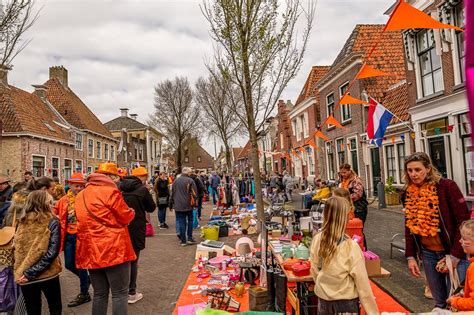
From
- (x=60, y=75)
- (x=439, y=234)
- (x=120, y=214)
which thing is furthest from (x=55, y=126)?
(x=439, y=234)

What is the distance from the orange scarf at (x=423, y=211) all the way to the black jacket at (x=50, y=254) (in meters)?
3.52

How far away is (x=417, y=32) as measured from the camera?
10977 millimetres

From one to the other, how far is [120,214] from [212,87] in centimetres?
1668

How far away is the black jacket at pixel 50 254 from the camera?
132 inches

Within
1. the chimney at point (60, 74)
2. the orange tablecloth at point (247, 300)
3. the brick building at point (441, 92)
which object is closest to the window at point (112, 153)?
the chimney at point (60, 74)

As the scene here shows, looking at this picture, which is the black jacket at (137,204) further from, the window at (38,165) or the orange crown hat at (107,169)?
the window at (38,165)

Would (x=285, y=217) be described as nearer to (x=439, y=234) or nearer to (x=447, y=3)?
(x=439, y=234)

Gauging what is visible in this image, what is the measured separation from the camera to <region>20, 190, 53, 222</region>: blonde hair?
11.4ft

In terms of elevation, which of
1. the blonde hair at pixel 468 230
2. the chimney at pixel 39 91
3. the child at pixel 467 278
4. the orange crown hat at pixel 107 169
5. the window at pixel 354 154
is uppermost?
the chimney at pixel 39 91

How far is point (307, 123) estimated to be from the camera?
24.4 meters

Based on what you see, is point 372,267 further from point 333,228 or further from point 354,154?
point 354,154

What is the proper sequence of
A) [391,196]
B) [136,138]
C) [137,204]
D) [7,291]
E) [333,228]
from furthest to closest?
[136,138] < [391,196] < [137,204] < [7,291] < [333,228]

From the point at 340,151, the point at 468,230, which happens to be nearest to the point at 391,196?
the point at 340,151

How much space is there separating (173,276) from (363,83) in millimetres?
13285
